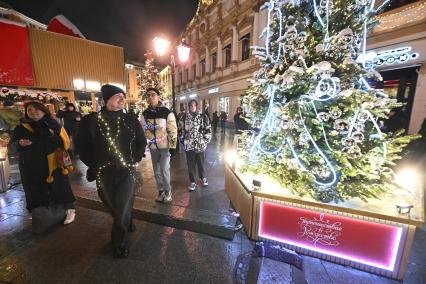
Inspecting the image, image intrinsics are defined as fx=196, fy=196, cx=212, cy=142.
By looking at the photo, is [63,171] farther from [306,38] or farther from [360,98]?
[360,98]

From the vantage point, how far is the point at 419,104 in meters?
7.08

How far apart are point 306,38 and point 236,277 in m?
3.01

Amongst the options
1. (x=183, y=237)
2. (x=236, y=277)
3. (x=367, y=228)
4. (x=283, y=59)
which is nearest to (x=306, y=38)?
(x=283, y=59)

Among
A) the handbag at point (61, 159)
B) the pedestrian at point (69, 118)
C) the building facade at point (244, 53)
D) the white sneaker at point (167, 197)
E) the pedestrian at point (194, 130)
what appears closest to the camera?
the handbag at point (61, 159)

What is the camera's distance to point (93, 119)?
230 centimetres

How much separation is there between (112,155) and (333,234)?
2.77m

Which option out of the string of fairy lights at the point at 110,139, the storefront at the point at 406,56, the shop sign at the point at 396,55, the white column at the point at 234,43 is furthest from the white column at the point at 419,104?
the white column at the point at 234,43

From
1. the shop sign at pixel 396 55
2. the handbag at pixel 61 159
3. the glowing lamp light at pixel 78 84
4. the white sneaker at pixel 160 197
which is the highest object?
the shop sign at pixel 396 55

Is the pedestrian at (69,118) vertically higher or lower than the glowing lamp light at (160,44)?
lower

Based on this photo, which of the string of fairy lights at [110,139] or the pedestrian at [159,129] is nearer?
the string of fairy lights at [110,139]

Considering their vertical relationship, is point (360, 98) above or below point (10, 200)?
above

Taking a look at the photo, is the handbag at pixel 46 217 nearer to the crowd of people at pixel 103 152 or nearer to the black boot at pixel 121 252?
the crowd of people at pixel 103 152

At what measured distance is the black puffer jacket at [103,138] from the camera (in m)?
2.29

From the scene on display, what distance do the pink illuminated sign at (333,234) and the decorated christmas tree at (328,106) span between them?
0.90ft
